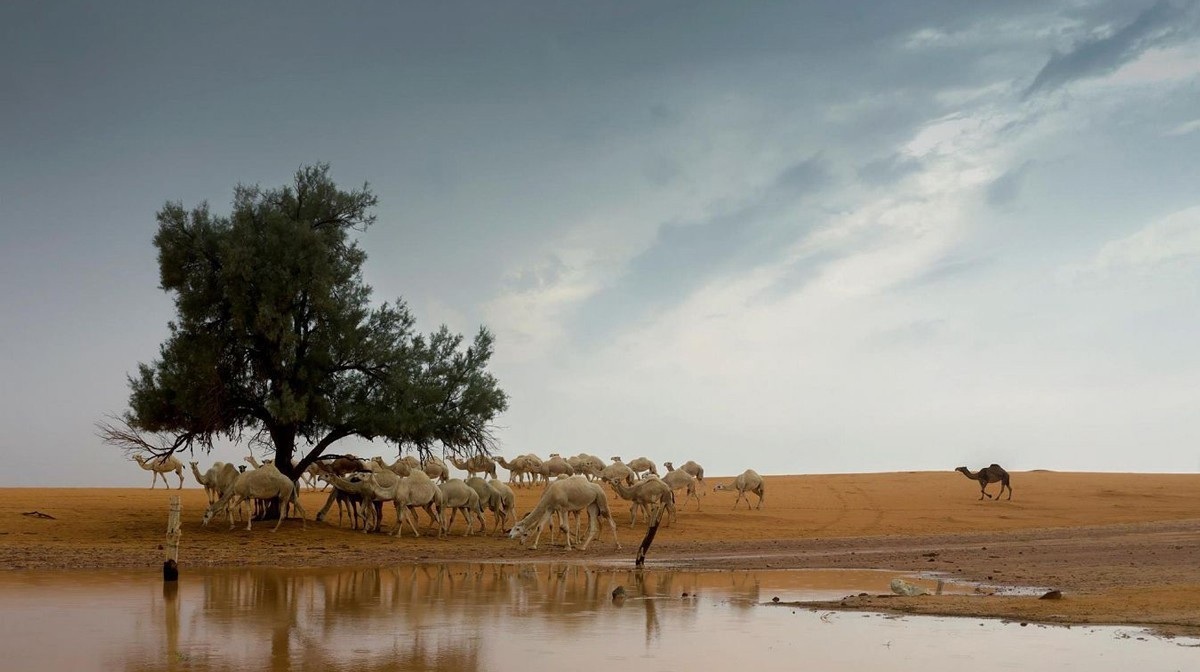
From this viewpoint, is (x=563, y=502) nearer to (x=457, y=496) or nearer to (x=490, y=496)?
(x=457, y=496)

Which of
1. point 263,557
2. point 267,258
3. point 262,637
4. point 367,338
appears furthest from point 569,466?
point 262,637

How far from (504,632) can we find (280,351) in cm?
2037

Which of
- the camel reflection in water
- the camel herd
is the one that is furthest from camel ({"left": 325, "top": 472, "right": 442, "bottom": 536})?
the camel reflection in water

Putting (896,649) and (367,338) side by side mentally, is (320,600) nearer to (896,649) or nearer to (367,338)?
(896,649)

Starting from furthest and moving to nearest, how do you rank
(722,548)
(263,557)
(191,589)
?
1. (722,548)
2. (263,557)
3. (191,589)

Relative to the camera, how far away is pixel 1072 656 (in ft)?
35.7

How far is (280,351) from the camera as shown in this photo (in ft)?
103

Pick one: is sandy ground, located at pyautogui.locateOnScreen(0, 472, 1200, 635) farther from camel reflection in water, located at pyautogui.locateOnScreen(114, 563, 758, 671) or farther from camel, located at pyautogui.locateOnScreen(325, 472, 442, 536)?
camel reflection in water, located at pyautogui.locateOnScreen(114, 563, 758, 671)

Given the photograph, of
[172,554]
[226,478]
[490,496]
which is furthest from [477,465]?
[172,554]

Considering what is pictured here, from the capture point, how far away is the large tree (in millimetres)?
31234

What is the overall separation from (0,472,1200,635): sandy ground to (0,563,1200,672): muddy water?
1749 millimetres

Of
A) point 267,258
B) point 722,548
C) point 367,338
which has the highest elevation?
point 267,258

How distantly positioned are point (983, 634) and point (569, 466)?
106 ft

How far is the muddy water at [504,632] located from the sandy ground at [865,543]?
1749 mm
